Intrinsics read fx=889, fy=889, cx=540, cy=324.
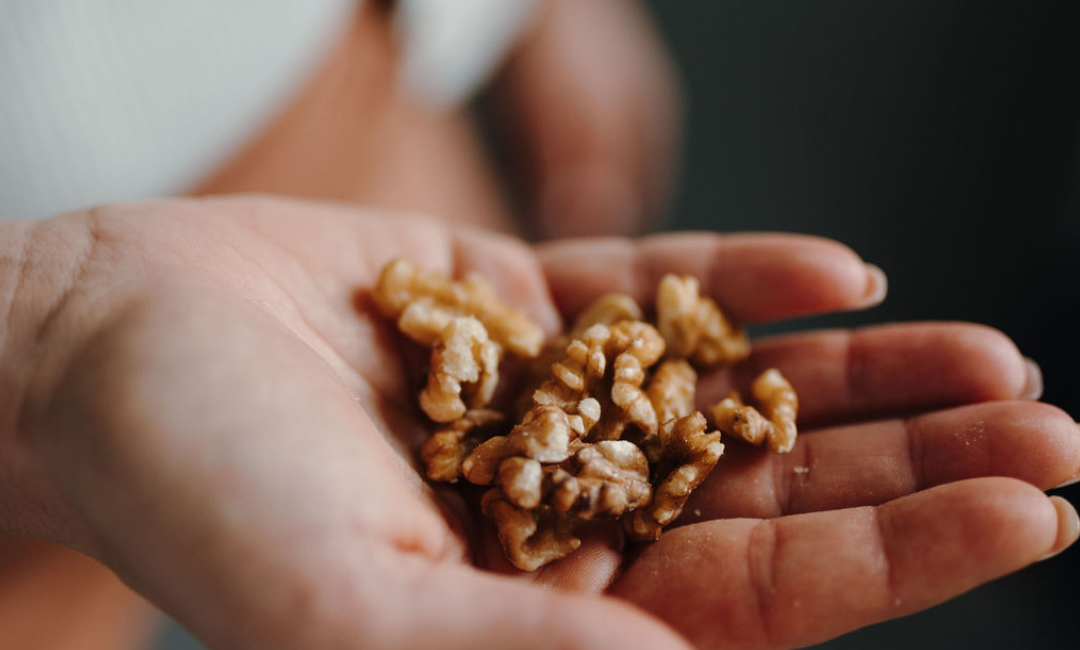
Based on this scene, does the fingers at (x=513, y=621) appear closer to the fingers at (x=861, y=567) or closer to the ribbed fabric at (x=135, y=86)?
the fingers at (x=861, y=567)

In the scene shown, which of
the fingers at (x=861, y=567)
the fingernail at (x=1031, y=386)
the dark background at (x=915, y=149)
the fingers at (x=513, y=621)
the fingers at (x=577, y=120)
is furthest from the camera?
the dark background at (x=915, y=149)

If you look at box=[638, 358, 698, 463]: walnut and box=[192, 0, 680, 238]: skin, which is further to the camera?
box=[192, 0, 680, 238]: skin

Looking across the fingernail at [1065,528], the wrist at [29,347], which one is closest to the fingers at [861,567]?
the fingernail at [1065,528]

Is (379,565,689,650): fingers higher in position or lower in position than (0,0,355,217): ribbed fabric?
lower

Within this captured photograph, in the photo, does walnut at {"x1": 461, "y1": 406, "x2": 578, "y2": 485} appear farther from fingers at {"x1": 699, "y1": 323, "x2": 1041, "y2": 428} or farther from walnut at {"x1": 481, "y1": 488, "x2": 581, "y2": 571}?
fingers at {"x1": 699, "y1": 323, "x2": 1041, "y2": 428}

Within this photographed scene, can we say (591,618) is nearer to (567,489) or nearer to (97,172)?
(567,489)

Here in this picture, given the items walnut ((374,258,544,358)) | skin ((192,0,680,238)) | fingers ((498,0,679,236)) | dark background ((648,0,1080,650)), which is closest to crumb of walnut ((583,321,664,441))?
walnut ((374,258,544,358))
